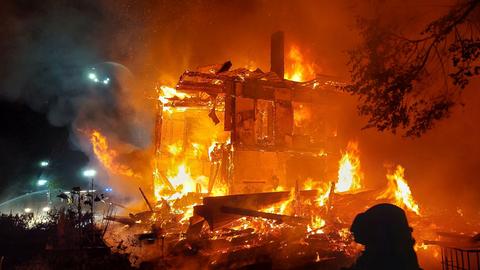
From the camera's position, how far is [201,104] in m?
18.3

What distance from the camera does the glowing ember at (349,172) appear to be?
17695 mm

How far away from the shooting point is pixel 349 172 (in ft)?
59.0

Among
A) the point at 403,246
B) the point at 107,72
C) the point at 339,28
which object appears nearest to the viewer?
the point at 403,246

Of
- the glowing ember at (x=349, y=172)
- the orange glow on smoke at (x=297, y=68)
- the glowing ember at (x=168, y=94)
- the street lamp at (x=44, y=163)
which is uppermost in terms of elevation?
the orange glow on smoke at (x=297, y=68)

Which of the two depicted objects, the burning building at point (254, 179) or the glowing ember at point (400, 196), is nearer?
the burning building at point (254, 179)

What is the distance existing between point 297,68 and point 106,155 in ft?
63.1

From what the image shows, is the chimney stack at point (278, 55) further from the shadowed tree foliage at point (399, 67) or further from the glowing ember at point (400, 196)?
the shadowed tree foliage at point (399, 67)

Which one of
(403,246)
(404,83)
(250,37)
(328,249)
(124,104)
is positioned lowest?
(328,249)

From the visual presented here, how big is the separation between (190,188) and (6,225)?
29.7ft

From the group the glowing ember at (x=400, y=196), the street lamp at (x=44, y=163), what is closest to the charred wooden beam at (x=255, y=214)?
the glowing ember at (x=400, y=196)

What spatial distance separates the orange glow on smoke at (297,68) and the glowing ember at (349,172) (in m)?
4.83

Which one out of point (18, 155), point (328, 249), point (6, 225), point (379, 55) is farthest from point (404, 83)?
point (18, 155)

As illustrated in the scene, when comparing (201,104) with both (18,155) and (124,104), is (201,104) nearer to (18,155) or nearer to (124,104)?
(124,104)

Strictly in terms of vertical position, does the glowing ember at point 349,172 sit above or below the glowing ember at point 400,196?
above
